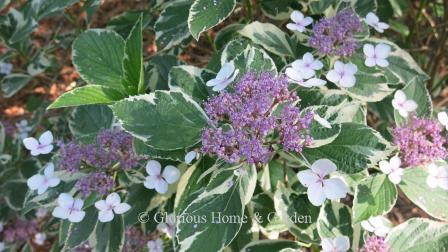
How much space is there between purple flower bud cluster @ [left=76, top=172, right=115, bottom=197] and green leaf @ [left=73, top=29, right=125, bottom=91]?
0.20 metres

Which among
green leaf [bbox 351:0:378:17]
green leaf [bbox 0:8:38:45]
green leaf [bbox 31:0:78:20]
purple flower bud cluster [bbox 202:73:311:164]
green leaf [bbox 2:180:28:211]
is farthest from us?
green leaf [bbox 2:180:28:211]

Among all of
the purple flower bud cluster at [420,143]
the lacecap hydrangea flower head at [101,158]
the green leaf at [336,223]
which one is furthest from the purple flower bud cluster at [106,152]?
the purple flower bud cluster at [420,143]

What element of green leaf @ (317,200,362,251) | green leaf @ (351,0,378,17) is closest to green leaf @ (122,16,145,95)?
green leaf @ (317,200,362,251)

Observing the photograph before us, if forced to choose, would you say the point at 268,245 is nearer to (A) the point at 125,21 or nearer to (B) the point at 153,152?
(B) the point at 153,152

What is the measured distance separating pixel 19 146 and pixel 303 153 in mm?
1301

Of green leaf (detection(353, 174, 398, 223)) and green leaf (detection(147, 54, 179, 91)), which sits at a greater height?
green leaf (detection(353, 174, 398, 223))

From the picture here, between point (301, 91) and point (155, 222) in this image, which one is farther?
point (155, 222)

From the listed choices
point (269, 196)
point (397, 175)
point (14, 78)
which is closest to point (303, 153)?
point (397, 175)

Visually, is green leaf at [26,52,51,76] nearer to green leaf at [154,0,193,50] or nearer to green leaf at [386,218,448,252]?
green leaf at [154,0,193,50]

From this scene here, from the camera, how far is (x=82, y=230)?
4.25 ft

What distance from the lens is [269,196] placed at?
1343mm

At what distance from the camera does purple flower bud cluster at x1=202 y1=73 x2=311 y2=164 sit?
0.95 meters

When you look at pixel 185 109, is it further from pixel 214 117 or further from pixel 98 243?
pixel 98 243

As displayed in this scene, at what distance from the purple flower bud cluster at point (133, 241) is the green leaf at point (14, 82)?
0.89 meters
